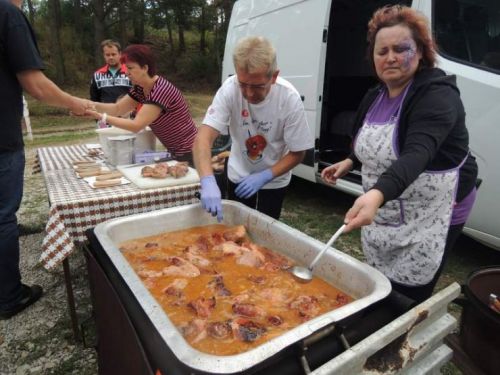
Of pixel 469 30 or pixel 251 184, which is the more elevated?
pixel 469 30

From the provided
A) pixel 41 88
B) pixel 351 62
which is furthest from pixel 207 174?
pixel 351 62

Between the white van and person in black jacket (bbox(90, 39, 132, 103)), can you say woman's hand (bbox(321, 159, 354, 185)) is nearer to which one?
the white van

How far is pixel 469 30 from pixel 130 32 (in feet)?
85.9

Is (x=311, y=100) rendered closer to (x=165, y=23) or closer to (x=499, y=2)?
(x=499, y=2)

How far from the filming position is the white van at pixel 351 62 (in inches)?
106

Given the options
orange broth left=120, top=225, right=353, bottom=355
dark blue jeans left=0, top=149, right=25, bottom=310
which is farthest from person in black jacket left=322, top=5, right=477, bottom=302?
dark blue jeans left=0, top=149, right=25, bottom=310

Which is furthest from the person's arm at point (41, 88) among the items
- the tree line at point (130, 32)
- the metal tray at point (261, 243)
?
the tree line at point (130, 32)

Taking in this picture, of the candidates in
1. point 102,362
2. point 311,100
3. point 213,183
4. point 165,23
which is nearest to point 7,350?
point 102,362

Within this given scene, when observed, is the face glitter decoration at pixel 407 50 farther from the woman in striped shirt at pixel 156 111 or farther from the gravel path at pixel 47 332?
the gravel path at pixel 47 332

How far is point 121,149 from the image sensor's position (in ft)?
9.07

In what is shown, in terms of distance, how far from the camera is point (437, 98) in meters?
1.34

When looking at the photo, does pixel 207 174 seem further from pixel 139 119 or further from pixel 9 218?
pixel 9 218

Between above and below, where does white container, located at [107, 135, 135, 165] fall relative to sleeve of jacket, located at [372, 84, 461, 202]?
below

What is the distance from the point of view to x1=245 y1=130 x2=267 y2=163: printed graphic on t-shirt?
7.41 ft
